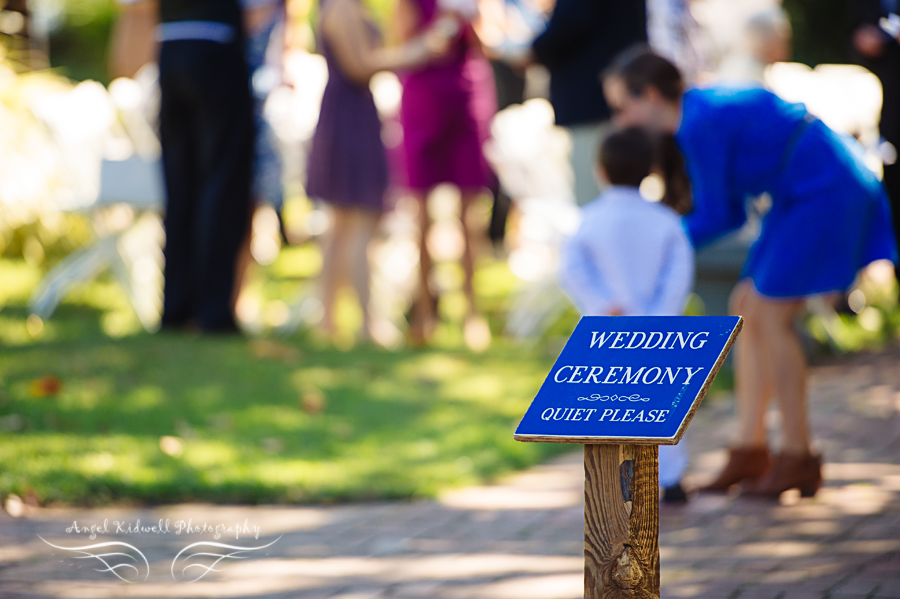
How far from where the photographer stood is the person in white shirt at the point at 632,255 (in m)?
3.69

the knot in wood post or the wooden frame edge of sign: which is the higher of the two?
the wooden frame edge of sign

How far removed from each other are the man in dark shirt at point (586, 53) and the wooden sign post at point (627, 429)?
364 centimetres

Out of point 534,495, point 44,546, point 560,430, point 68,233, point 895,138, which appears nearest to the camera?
point 560,430

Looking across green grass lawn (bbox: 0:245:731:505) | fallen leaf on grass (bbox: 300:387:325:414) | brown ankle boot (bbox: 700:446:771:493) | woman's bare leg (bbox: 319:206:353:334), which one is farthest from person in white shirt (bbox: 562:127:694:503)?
woman's bare leg (bbox: 319:206:353:334)

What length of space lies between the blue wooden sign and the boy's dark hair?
153 centimetres

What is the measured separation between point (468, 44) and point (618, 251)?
3.09 metres

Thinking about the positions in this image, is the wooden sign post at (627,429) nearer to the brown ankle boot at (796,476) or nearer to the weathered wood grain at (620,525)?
the weathered wood grain at (620,525)

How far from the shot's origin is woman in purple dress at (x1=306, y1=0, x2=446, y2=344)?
6.25 m

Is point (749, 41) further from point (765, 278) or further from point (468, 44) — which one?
point (765, 278)

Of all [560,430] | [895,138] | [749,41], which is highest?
[749,41]

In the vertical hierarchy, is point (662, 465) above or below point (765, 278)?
below

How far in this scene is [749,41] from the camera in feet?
19.0

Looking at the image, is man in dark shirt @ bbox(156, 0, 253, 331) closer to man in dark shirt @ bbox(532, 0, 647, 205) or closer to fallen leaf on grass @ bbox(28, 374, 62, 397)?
fallen leaf on grass @ bbox(28, 374, 62, 397)

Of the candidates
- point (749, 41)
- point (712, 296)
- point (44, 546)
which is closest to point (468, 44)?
point (749, 41)
